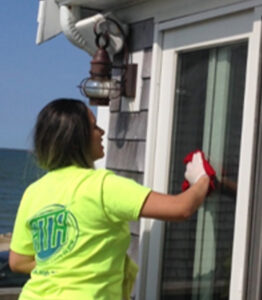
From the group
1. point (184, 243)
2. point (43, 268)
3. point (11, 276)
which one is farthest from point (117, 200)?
point (11, 276)

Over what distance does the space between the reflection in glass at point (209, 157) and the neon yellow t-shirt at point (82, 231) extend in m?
0.83

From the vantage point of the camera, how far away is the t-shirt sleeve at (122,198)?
240 centimetres

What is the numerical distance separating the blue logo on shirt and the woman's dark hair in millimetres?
164

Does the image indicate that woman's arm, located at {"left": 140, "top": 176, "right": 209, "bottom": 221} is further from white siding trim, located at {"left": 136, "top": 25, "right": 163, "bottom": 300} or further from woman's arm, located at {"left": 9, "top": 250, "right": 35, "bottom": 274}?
white siding trim, located at {"left": 136, "top": 25, "right": 163, "bottom": 300}

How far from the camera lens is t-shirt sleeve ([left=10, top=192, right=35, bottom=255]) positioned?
2635 mm

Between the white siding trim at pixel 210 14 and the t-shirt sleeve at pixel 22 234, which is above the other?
the white siding trim at pixel 210 14

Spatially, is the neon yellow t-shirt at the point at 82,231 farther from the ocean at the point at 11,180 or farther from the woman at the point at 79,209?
the ocean at the point at 11,180

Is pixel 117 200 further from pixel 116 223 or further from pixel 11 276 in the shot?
pixel 11 276

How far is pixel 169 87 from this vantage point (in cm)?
371

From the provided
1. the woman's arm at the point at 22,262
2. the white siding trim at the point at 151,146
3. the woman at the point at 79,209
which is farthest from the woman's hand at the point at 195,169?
the white siding trim at the point at 151,146

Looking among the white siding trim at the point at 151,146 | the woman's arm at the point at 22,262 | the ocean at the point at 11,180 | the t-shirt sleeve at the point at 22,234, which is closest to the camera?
the t-shirt sleeve at the point at 22,234

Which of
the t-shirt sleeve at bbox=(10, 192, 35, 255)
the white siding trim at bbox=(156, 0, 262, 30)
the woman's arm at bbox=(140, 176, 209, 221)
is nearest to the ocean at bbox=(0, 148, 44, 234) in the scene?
the t-shirt sleeve at bbox=(10, 192, 35, 255)

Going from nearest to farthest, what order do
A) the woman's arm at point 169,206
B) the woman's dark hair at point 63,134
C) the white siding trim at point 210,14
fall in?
the woman's arm at point 169,206, the woman's dark hair at point 63,134, the white siding trim at point 210,14

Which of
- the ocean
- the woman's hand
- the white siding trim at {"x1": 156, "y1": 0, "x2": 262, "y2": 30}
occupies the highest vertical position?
the white siding trim at {"x1": 156, "y1": 0, "x2": 262, "y2": 30}
